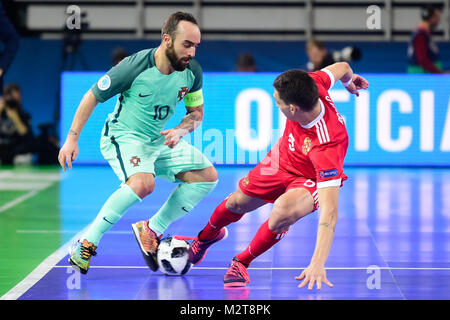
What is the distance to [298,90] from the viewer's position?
480cm

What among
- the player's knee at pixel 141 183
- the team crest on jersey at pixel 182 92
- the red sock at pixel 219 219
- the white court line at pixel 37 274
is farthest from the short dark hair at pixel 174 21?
the white court line at pixel 37 274

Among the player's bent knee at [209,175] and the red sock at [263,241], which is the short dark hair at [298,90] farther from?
the player's bent knee at [209,175]

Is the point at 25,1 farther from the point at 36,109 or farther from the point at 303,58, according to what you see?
the point at 303,58

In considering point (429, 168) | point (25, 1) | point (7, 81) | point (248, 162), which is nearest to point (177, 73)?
point (248, 162)

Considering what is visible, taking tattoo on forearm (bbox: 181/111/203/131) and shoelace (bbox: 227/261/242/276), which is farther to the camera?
tattoo on forearm (bbox: 181/111/203/131)

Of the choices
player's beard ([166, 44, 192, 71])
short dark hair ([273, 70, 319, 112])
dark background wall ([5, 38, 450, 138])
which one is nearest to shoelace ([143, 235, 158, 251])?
player's beard ([166, 44, 192, 71])

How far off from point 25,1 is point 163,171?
39.0 ft

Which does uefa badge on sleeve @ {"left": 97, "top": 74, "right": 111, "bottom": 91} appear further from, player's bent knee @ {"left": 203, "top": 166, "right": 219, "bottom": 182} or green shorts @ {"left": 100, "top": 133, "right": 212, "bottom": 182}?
player's bent knee @ {"left": 203, "top": 166, "right": 219, "bottom": 182}

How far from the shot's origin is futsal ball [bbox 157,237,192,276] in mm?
5520

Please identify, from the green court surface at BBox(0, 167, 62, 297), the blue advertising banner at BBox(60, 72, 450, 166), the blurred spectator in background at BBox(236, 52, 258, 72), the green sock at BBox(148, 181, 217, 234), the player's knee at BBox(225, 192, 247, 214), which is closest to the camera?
the player's knee at BBox(225, 192, 247, 214)

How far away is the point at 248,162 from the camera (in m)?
12.2

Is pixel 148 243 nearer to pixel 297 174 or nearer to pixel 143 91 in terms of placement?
pixel 143 91

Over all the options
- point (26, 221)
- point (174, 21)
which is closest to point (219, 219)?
point (174, 21)

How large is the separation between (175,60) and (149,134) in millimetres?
588
